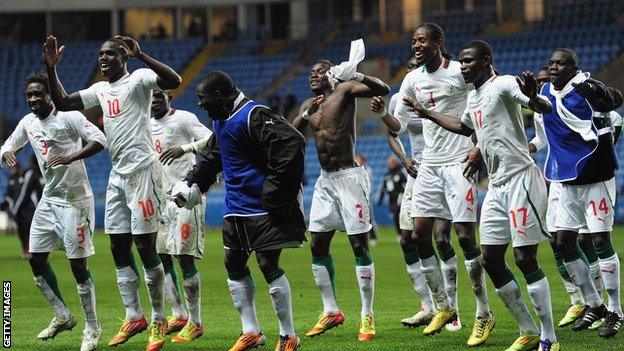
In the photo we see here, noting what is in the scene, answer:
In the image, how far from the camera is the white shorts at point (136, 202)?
11797mm

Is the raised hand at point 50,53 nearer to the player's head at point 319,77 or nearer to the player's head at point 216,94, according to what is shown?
the player's head at point 216,94

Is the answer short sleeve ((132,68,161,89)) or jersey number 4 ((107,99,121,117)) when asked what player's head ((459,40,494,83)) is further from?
jersey number 4 ((107,99,121,117))

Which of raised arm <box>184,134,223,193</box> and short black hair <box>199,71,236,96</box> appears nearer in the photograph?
short black hair <box>199,71,236,96</box>

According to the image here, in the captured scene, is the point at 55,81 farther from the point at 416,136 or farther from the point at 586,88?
the point at 586,88

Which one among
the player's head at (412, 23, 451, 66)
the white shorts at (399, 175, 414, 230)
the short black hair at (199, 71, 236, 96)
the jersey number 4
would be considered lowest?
the white shorts at (399, 175, 414, 230)

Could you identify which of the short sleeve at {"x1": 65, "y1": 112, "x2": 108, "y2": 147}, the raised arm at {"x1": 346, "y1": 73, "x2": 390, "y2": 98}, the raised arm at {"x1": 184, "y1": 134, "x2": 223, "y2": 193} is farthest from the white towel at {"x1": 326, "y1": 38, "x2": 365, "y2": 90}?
the short sleeve at {"x1": 65, "y1": 112, "x2": 108, "y2": 147}

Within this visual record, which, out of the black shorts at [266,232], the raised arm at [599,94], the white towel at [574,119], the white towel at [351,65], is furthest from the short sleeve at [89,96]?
the raised arm at [599,94]

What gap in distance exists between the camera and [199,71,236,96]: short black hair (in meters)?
10.2

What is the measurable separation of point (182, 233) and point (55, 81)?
2.28 meters

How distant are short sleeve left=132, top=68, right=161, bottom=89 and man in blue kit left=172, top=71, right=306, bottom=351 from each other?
1549 millimetres

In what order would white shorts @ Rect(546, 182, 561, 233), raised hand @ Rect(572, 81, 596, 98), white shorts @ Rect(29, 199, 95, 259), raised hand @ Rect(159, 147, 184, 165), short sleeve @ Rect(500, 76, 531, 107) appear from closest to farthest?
short sleeve @ Rect(500, 76, 531, 107) → raised hand @ Rect(572, 81, 596, 98) → white shorts @ Rect(29, 199, 95, 259) → raised hand @ Rect(159, 147, 184, 165) → white shorts @ Rect(546, 182, 561, 233)

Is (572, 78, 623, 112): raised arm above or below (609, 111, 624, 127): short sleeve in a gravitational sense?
above

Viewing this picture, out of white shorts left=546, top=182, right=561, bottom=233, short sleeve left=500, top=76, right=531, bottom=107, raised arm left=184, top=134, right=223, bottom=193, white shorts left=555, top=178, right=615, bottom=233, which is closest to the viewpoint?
short sleeve left=500, top=76, right=531, bottom=107

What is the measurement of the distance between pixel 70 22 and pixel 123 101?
4051 cm
